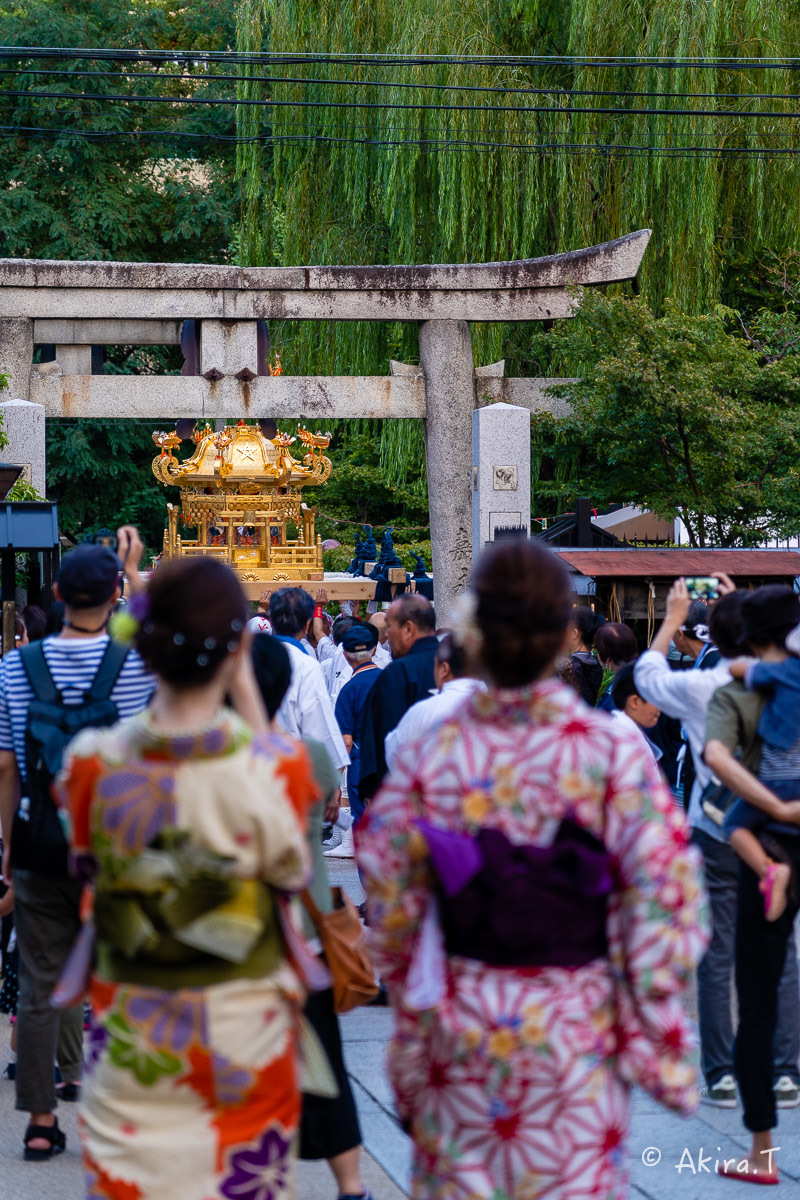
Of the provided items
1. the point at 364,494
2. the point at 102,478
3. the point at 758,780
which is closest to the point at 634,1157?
the point at 758,780

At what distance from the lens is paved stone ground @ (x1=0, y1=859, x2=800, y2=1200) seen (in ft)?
12.7

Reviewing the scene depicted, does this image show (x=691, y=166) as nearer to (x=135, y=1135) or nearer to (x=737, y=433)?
(x=737, y=433)

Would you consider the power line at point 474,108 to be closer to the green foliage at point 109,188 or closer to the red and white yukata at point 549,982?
the green foliage at point 109,188

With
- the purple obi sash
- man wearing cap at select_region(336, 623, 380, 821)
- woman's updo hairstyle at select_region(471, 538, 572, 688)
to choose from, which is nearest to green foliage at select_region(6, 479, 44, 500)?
man wearing cap at select_region(336, 623, 380, 821)

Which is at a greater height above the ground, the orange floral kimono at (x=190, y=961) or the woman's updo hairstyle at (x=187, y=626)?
the woman's updo hairstyle at (x=187, y=626)

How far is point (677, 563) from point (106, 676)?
8043 mm

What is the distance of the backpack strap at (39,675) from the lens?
3908 millimetres

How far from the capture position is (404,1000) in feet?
7.74

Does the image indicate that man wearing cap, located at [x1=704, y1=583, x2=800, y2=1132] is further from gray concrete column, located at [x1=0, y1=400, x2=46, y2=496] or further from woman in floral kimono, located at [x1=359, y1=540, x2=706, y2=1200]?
gray concrete column, located at [x1=0, y1=400, x2=46, y2=496]

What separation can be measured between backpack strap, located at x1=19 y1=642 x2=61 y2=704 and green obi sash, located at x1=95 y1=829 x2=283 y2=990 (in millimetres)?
1602

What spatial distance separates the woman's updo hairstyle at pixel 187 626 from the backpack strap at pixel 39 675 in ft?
5.08

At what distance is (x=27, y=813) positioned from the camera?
13.2 feet

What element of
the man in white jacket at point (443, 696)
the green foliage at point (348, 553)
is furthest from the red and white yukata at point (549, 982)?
the green foliage at point (348, 553)

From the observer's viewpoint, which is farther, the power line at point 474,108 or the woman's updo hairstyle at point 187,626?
the power line at point 474,108
